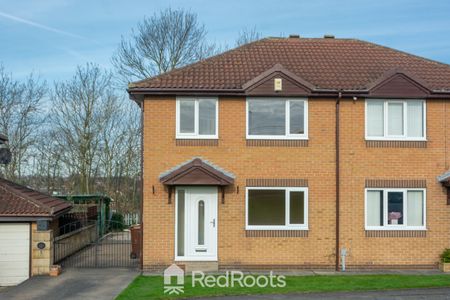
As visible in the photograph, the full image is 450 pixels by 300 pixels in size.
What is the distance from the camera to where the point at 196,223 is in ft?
57.5

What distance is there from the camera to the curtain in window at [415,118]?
18.0m

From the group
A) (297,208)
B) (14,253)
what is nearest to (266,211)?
(297,208)

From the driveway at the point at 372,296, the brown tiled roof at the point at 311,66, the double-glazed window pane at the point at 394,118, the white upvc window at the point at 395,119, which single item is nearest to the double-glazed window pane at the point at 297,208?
the white upvc window at the point at 395,119

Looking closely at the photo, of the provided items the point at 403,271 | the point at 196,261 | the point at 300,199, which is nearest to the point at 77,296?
the point at 196,261

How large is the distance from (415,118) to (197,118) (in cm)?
690

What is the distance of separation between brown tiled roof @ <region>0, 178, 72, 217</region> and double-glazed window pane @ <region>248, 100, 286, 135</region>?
664 centimetres

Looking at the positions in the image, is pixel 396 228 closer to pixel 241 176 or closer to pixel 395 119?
pixel 395 119

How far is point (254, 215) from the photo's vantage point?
58.0 feet

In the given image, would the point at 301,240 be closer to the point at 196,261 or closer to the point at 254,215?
the point at 254,215

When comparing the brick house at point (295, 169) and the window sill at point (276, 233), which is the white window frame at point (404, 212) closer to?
the brick house at point (295, 169)

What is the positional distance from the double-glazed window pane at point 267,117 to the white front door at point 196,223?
2390 millimetres

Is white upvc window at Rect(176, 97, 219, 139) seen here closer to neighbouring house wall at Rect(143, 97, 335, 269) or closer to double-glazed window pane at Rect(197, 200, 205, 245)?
neighbouring house wall at Rect(143, 97, 335, 269)

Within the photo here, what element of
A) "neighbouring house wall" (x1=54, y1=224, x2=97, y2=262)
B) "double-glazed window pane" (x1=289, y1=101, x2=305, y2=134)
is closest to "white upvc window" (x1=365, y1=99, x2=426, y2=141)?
"double-glazed window pane" (x1=289, y1=101, x2=305, y2=134)

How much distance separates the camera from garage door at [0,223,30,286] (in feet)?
55.4
